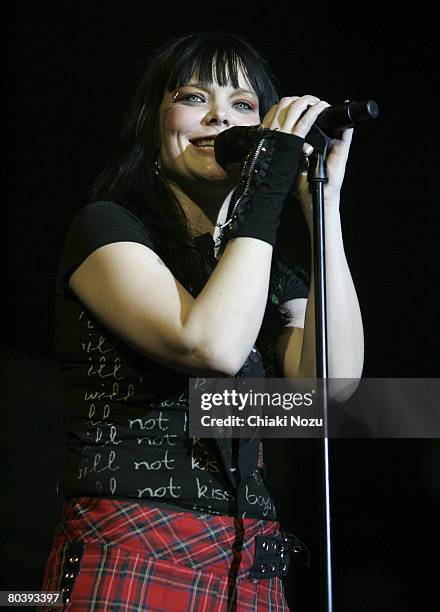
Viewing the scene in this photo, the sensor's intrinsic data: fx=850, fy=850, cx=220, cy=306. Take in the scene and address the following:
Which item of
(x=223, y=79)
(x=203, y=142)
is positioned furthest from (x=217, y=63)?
(x=203, y=142)

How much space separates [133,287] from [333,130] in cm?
36

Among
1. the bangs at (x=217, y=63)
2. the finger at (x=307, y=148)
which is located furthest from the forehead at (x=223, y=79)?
the finger at (x=307, y=148)

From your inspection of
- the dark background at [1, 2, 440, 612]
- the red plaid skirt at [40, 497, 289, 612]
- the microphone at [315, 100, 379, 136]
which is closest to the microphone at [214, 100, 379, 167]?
the microphone at [315, 100, 379, 136]

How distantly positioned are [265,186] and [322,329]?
0.21 metres

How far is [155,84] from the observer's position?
1498 millimetres

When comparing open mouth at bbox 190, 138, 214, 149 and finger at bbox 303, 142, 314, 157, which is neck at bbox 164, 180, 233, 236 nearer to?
open mouth at bbox 190, 138, 214, 149

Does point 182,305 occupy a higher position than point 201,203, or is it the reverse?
point 201,203

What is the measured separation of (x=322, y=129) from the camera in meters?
1.20

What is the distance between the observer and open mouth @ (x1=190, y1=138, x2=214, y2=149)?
139cm

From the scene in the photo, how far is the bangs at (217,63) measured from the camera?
145 centimetres

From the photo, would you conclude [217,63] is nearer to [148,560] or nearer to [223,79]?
[223,79]

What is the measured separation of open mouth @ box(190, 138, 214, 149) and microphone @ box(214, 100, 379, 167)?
5 centimetres

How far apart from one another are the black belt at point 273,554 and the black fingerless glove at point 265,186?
403 mm

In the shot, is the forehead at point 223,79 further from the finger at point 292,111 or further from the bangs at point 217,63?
the finger at point 292,111
